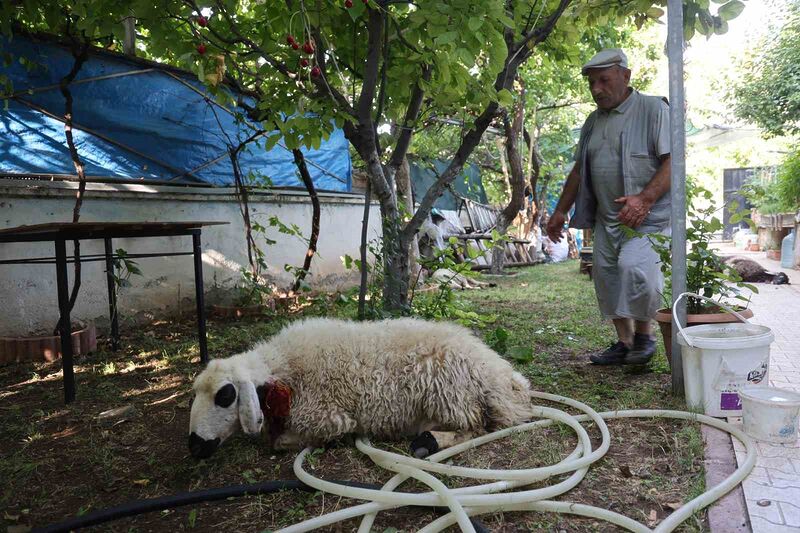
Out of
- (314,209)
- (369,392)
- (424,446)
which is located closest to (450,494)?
(424,446)

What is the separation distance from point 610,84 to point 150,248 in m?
5.13

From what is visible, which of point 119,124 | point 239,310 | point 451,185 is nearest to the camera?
point 119,124

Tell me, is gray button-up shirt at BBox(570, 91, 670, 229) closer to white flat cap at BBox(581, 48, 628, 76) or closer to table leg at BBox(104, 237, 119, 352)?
white flat cap at BBox(581, 48, 628, 76)

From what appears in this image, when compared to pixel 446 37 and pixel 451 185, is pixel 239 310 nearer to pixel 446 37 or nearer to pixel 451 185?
pixel 446 37

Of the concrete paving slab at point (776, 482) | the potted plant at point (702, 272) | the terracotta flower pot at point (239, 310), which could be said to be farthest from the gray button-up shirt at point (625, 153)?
the terracotta flower pot at point (239, 310)

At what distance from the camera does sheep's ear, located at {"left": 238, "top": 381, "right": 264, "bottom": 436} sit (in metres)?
2.58

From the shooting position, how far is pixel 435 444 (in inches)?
Answer: 104

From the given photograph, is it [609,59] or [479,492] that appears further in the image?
[609,59]

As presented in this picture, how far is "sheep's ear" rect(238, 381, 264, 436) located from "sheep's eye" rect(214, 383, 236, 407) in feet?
0.17

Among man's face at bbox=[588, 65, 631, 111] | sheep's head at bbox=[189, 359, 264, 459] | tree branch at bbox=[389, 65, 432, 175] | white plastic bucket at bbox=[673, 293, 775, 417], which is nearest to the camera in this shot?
sheep's head at bbox=[189, 359, 264, 459]

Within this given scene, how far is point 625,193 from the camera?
381 cm

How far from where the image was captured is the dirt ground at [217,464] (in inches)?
85.1

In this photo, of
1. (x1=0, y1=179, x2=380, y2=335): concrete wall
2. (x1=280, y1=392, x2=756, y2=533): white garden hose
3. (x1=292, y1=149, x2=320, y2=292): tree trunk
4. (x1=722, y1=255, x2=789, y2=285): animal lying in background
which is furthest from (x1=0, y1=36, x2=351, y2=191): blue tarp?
(x1=722, y1=255, x2=789, y2=285): animal lying in background

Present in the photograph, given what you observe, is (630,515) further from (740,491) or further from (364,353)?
(364,353)
